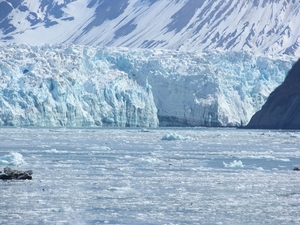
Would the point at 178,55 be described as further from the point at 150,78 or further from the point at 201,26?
the point at 201,26

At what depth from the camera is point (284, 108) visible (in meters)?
74.8

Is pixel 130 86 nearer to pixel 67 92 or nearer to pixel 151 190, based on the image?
pixel 67 92

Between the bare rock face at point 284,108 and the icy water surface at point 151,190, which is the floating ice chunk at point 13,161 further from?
the bare rock face at point 284,108

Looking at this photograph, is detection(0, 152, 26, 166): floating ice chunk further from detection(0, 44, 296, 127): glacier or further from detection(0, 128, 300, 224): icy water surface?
detection(0, 44, 296, 127): glacier

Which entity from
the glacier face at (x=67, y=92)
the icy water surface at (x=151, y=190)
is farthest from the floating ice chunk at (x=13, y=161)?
the glacier face at (x=67, y=92)

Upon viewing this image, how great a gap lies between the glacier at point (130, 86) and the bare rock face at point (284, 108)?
3.94m

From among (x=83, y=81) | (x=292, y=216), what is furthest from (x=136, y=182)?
(x=83, y=81)

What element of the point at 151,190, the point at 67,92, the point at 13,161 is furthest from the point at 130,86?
the point at 151,190

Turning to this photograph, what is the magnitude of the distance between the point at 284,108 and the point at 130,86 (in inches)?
557

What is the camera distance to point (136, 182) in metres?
23.5

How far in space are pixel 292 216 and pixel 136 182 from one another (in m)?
6.73

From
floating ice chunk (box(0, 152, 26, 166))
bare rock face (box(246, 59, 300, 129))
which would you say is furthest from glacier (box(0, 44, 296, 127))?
floating ice chunk (box(0, 152, 26, 166))

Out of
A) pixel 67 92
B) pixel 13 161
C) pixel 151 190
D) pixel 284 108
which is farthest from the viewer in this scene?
pixel 284 108

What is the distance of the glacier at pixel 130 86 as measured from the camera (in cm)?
6900
